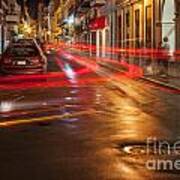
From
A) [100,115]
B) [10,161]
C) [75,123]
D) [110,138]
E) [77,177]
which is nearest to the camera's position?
[77,177]

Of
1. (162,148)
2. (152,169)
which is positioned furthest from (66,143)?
(152,169)

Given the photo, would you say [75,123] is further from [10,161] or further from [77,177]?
[77,177]

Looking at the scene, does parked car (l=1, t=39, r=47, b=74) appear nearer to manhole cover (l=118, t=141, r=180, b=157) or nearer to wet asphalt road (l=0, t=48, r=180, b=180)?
wet asphalt road (l=0, t=48, r=180, b=180)

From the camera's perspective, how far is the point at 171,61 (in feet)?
92.3

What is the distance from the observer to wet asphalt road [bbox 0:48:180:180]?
8.47m

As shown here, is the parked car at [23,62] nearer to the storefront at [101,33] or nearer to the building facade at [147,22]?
the building facade at [147,22]

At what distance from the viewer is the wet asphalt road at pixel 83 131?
8469 millimetres

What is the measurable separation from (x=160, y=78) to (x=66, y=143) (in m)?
16.8

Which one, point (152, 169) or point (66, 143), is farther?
point (66, 143)

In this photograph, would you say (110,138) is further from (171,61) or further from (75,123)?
(171,61)

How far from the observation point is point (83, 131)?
11.9 m

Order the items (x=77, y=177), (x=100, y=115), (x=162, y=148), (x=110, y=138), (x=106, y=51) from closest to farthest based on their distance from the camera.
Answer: (x=77, y=177) → (x=162, y=148) → (x=110, y=138) → (x=100, y=115) → (x=106, y=51)

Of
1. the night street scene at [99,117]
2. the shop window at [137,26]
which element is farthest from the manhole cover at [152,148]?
the shop window at [137,26]

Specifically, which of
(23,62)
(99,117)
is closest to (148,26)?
(23,62)
